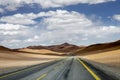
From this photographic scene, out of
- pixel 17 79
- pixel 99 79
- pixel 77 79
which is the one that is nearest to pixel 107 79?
pixel 99 79

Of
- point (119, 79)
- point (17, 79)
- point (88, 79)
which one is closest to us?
point (119, 79)

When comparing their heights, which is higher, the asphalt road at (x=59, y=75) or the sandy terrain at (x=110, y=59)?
the sandy terrain at (x=110, y=59)

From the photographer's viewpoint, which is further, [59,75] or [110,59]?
[110,59]

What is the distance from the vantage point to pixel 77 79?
18.4m

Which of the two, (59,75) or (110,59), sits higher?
(110,59)

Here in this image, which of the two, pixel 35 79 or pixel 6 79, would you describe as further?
pixel 6 79

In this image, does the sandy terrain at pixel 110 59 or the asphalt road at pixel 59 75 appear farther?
the sandy terrain at pixel 110 59

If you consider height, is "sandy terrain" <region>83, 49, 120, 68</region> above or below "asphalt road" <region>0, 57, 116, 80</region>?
above

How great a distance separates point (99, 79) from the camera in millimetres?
17438

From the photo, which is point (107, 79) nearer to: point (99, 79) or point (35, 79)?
point (99, 79)

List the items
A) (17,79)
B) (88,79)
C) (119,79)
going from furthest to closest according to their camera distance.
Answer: (17,79) < (88,79) < (119,79)

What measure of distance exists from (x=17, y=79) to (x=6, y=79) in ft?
3.34

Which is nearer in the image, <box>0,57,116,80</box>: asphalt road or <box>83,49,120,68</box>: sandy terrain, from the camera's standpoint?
<box>0,57,116,80</box>: asphalt road

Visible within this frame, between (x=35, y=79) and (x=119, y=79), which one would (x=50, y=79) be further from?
(x=119, y=79)
